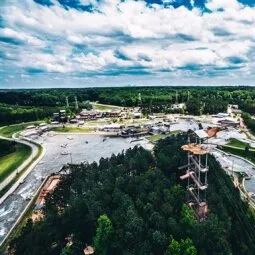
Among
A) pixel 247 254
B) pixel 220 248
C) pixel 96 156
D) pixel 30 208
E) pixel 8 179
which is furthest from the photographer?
pixel 96 156

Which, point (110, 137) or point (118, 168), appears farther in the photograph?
point (110, 137)

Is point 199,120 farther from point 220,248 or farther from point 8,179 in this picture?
point 220,248

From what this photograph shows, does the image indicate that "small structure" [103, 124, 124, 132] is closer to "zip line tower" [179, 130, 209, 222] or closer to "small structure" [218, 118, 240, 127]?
"small structure" [218, 118, 240, 127]

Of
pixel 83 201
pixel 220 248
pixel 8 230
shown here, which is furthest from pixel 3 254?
pixel 220 248

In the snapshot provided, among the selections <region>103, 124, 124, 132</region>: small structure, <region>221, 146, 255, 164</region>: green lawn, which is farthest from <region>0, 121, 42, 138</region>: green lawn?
<region>221, 146, 255, 164</region>: green lawn

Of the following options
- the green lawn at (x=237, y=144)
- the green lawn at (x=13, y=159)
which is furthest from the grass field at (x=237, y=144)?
the green lawn at (x=13, y=159)

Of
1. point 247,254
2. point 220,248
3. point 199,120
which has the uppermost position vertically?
point 220,248

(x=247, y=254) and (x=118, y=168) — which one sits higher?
(x=118, y=168)
